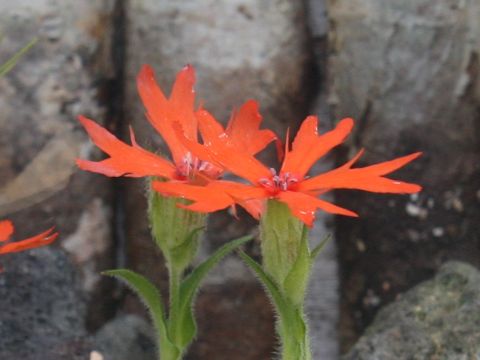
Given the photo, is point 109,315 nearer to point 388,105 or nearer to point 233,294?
point 233,294

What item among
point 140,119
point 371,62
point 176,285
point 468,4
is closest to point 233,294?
point 140,119

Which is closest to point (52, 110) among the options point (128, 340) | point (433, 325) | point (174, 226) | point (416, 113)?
point (128, 340)

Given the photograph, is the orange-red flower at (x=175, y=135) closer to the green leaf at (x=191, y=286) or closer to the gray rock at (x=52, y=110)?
the green leaf at (x=191, y=286)

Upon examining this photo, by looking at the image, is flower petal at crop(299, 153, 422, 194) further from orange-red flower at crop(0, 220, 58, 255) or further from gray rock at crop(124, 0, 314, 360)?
gray rock at crop(124, 0, 314, 360)

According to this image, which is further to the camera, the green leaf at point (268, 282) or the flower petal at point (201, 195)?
the green leaf at point (268, 282)

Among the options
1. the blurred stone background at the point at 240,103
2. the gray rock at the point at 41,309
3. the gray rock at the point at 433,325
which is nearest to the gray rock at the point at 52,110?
the blurred stone background at the point at 240,103

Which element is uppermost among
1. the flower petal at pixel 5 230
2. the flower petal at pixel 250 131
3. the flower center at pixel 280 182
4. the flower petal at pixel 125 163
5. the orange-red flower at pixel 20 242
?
the flower petal at pixel 250 131

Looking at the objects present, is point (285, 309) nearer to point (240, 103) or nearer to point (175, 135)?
point (175, 135)
